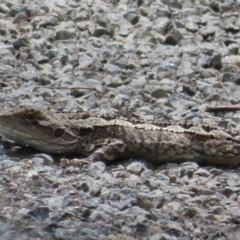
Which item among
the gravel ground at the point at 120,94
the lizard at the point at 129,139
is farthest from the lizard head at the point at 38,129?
the gravel ground at the point at 120,94

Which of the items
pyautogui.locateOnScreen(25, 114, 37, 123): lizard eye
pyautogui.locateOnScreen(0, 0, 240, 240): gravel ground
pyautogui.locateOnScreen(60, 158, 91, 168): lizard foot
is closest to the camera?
pyautogui.locateOnScreen(0, 0, 240, 240): gravel ground

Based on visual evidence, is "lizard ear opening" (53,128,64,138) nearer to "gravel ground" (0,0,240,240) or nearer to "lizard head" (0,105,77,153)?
"lizard head" (0,105,77,153)

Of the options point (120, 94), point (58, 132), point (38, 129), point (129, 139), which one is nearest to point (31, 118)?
point (38, 129)

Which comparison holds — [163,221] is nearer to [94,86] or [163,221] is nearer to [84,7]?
[94,86]

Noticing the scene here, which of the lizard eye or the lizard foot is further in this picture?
the lizard eye

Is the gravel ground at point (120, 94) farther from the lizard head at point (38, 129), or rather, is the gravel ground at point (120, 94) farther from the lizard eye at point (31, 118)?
the lizard eye at point (31, 118)

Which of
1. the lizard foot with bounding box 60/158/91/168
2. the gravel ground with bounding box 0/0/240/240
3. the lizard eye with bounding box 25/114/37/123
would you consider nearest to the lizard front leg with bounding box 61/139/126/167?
the lizard foot with bounding box 60/158/91/168

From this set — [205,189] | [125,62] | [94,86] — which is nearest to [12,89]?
[94,86]

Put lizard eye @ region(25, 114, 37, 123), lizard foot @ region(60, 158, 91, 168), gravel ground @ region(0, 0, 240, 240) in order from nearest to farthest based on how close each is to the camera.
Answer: gravel ground @ region(0, 0, 240, 240), lizard foot @ region(60, 158, 91, 168), lizard eye @ region(25, 114, 37, 123)
